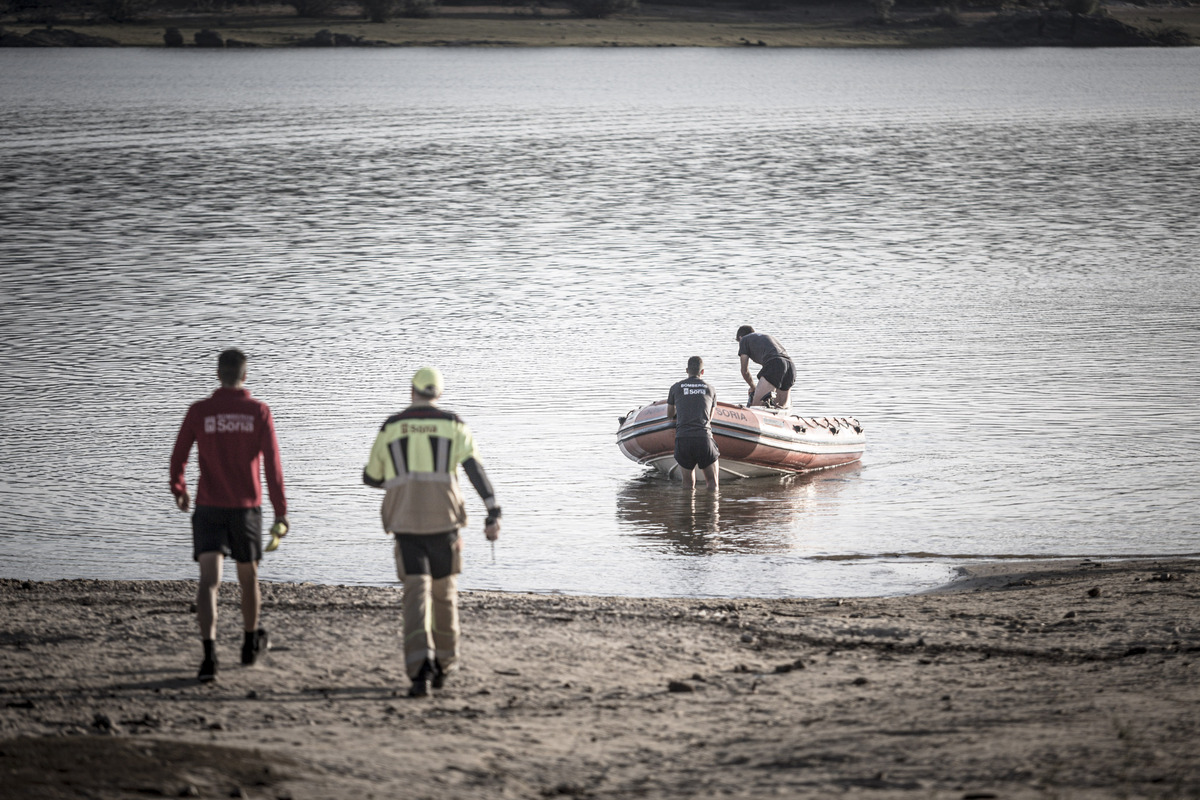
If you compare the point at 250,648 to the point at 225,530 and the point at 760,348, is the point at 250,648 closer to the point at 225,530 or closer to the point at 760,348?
the point at 225,530

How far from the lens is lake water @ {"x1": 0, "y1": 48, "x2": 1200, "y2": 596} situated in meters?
14.4

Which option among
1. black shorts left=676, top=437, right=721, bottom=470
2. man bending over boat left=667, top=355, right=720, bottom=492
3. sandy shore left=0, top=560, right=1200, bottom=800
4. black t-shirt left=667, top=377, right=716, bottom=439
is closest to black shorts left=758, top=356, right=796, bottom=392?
man bending over boat left=667, top=355, right=720, bottom=492

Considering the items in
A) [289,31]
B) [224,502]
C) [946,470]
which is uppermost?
[289,31]

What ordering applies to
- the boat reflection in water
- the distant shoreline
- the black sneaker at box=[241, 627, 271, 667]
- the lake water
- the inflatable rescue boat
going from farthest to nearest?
the distant shoreline < the inflatable rescue boat < the lake water < the boat reflection in water < the black sneaker at box=[241, 627, 271, 667]

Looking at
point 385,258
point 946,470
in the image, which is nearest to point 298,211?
point 385,258

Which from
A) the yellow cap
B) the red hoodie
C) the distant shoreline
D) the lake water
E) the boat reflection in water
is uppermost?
the distant shoreline

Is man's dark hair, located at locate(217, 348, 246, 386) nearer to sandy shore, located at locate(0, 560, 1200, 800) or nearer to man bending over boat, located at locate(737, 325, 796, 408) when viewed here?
sandy shore, located at locate(0, 560, 1200, 800)

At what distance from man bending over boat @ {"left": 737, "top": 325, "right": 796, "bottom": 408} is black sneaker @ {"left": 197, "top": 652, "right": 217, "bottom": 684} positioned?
10771 millimetres

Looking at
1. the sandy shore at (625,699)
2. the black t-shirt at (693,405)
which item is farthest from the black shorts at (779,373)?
the sandy shore at (625,699)

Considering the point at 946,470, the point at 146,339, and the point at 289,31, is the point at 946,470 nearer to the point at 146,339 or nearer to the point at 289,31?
the point at 146,339

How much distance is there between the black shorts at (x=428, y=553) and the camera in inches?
313

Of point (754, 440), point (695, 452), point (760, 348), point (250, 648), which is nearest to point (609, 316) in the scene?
point (760, 348)

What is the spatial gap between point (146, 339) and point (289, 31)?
9027 centimetres

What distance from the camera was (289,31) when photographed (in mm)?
111062
